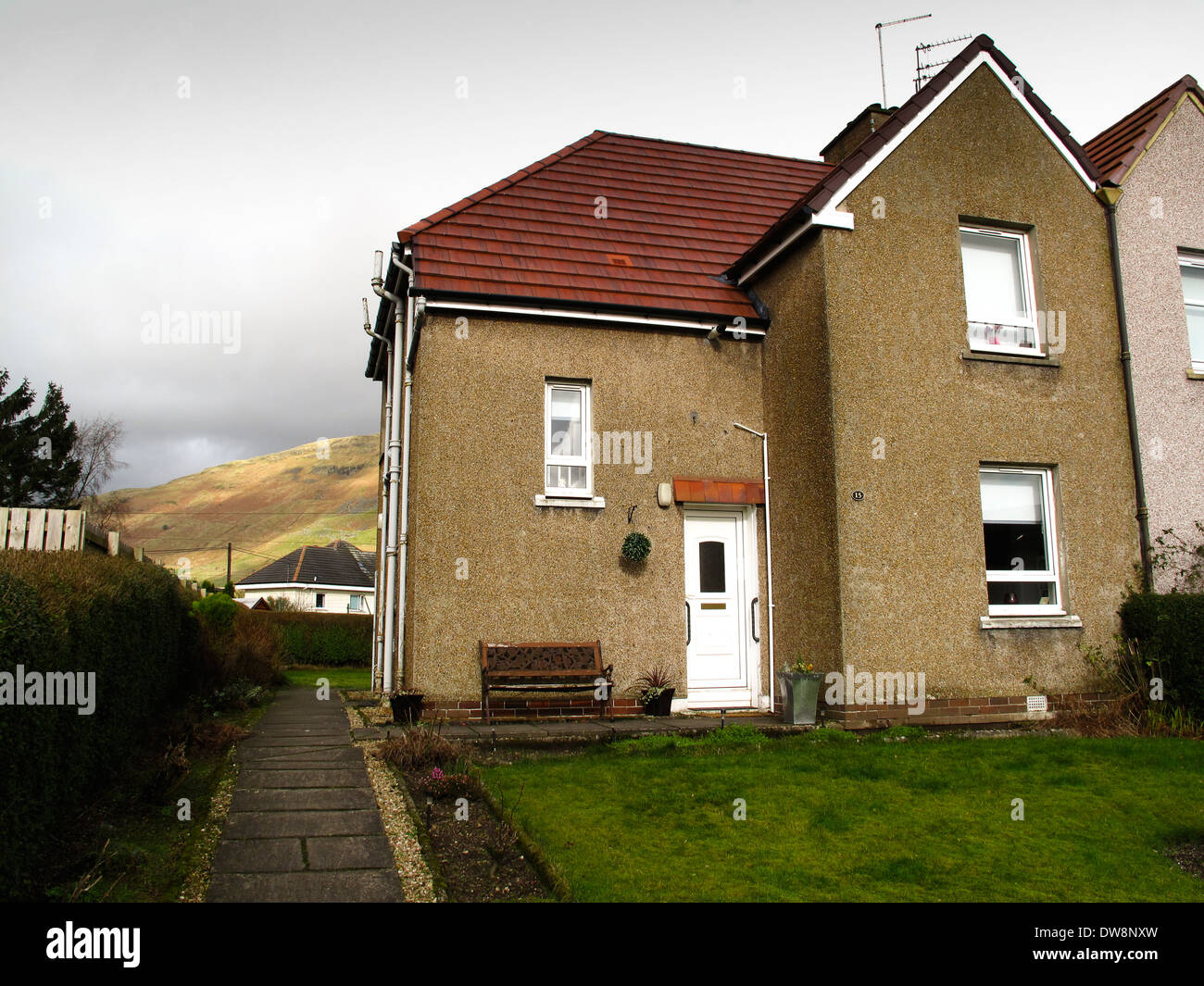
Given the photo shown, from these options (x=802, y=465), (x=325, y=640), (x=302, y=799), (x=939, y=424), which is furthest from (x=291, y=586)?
(x=302, y=799)

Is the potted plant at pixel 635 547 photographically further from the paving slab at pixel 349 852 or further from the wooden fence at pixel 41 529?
the wooden fence at pixel 41 529

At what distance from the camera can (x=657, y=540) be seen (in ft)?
36.0

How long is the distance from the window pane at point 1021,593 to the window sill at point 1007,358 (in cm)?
278

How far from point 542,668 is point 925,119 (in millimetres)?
8395

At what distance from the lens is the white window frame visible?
10406mm

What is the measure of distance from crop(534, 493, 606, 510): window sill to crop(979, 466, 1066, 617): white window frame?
15.2 feet

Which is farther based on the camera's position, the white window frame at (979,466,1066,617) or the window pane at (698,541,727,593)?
the window pane at (698,541,727,593)

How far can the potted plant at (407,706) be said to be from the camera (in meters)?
9.29

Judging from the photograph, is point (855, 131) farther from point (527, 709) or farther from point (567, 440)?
point (527, 709)

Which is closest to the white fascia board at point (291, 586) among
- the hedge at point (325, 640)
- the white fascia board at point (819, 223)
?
the hedge at point (325, 640)

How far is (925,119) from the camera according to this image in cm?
1095

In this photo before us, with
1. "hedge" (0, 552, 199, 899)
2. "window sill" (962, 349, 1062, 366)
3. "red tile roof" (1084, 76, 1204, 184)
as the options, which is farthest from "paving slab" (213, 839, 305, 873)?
"red tile roof" (1084, 76, 1204, 184)

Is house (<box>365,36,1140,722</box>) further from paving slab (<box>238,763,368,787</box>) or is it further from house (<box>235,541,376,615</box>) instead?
house (<box>235,541,376,615</box>)
